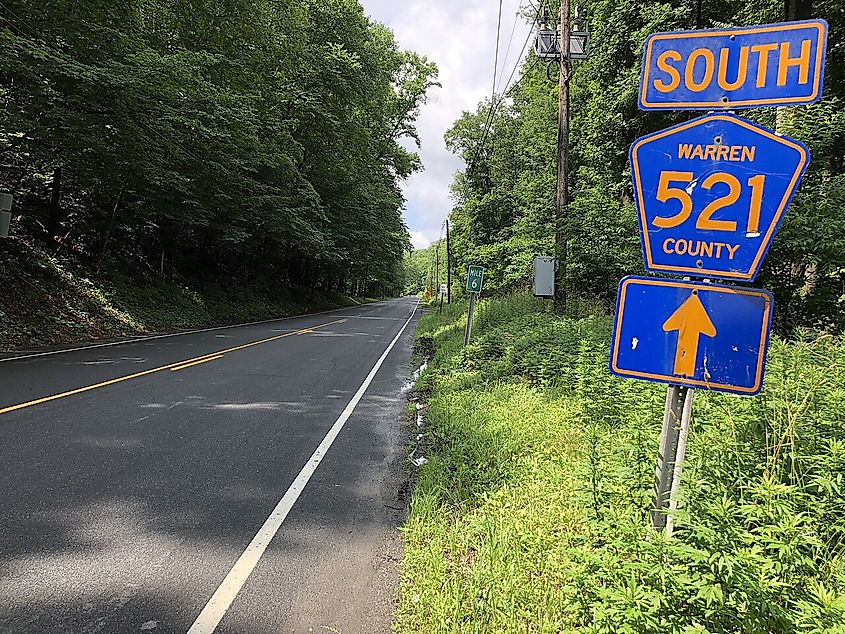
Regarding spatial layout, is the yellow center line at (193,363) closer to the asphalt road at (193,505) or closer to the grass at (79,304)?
the asphalt road at (193,505)

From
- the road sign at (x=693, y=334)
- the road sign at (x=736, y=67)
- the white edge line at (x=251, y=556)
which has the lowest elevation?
the white edge line at (x=251, y=556)

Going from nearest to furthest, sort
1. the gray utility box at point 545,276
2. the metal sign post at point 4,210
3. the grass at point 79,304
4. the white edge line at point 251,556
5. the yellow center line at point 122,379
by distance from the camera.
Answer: the white edge line at point 251,556, the yellow center line at point 122,379, the gray utility box at point 545,276, the metal sign post at point 4,210, the grass at point 79,304

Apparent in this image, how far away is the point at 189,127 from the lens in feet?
43.9

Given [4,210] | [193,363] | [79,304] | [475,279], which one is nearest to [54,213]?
[79,304]

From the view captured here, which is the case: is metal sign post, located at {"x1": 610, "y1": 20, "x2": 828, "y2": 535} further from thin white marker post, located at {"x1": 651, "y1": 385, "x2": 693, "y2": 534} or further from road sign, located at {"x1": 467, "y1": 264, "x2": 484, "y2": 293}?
road sign, located at {"x1": 467, "y1": 264, "x2": 484, "y2": 293}

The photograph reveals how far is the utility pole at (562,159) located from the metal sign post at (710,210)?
8742 mm

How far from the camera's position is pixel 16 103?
11.2 meters

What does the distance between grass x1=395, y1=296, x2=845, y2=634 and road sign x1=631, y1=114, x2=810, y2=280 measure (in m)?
1.15

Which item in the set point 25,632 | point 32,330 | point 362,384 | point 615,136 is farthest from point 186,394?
point 615,136

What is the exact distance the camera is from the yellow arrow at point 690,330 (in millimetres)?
2129

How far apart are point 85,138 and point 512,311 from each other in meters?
11.3

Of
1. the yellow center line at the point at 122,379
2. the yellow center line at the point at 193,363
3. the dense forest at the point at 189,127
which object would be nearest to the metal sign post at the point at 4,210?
the dense forest at the point at 189,127

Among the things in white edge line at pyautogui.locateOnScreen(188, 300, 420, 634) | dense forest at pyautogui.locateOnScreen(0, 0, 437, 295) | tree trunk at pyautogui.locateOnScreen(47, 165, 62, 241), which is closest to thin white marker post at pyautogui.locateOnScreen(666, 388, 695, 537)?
white edge line at pyautogui.locateOnScreen(188, 300, 420, 634)

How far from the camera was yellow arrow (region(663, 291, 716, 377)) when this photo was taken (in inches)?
83.8
